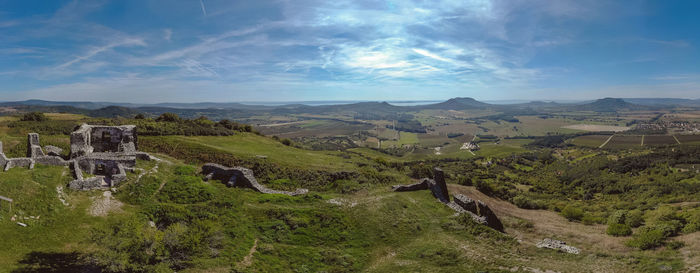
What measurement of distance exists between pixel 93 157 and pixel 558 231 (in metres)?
36.1

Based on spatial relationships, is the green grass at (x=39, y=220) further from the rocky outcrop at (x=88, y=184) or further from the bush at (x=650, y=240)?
the bush at (x=650, y=240)

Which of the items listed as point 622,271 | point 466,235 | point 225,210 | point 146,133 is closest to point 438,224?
point 466,235

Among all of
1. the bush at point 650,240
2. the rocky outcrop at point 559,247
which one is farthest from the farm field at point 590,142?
the rocky outcrop at point 559,247

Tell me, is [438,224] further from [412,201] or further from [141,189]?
[141,189]

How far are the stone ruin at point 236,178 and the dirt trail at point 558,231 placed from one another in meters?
18.4

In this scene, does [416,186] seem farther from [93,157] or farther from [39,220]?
[93,157]

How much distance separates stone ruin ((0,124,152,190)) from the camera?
1788 cm

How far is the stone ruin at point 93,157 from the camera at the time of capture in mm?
17875

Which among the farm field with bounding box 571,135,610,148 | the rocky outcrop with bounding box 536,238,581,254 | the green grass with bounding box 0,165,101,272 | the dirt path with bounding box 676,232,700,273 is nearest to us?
the green grass with bounding box 0,165,101,272

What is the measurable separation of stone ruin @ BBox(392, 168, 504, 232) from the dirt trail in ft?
6.22

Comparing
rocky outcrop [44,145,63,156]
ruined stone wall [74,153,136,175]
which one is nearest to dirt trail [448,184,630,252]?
ruined stone wall [74,153,136,175]

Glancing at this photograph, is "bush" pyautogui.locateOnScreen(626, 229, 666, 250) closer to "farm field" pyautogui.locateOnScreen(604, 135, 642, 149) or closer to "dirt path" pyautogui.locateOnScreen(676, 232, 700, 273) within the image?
"dirt path" pyautogui.locateOnScreen(676, 232, 700, 273)

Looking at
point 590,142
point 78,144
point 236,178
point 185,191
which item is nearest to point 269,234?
point 185,191

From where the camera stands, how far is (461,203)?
2353cm
